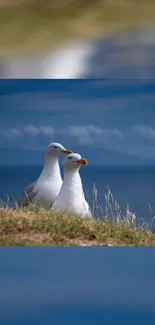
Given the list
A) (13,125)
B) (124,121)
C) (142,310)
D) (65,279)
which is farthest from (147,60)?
(142,310)

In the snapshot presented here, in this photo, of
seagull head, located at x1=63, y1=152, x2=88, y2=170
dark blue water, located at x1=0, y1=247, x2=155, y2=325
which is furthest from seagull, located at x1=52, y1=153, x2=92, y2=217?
dark blue water, located at x1=0, y1=247, x2=155, y2=325

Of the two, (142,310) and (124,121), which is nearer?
(142,310)

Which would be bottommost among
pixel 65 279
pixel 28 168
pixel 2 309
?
pixel 2 309

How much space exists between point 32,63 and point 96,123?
2.63 ft

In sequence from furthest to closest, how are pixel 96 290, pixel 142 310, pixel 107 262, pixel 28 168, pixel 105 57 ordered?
pixel 28 168
pixel 105 57
pixel 107 262
pixel 96 290
pixel 142 310

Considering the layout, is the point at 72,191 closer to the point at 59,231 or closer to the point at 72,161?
the point at 72,161

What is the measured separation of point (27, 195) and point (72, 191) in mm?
332

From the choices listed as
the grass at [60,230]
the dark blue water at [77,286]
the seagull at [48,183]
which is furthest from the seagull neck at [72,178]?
the dark blue water at [77,286]

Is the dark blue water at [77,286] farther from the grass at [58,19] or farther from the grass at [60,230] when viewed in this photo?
the grass at [58,19]

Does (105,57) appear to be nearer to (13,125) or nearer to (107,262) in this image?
(13,125)

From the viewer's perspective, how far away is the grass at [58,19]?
5.25 m

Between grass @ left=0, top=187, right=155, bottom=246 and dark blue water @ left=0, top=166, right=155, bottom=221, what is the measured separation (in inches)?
26.8

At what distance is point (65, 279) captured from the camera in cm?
397

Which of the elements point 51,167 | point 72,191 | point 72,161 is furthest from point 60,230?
point 51,167
